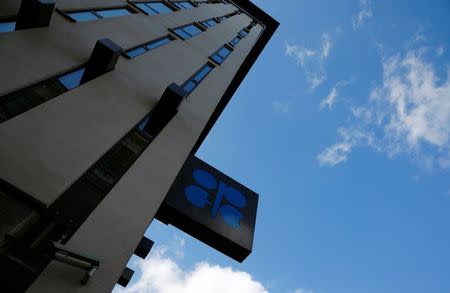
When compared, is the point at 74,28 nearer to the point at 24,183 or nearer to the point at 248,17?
the point at 24,183

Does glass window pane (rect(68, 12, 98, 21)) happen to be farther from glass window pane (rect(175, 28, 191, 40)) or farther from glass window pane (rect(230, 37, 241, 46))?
glass window pane (rect(230, 37, 241, 46))

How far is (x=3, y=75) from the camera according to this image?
596 cm

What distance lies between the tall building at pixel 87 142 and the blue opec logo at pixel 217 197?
44mm

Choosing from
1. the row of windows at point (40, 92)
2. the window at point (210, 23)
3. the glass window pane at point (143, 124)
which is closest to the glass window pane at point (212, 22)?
the window at point (210, 23)

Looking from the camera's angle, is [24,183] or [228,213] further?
[228,213]

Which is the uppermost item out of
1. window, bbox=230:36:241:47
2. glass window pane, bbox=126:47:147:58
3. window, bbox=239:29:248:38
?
window, bbox=239:29:248:38

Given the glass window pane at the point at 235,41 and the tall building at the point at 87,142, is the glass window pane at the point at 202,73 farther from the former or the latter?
the glass window pane at the point at 235,41

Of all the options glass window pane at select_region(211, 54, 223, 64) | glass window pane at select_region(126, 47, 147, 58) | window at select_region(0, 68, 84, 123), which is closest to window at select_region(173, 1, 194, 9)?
glass window pane at select_region(211, 54, 223, 64)

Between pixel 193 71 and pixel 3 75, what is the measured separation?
283 inches

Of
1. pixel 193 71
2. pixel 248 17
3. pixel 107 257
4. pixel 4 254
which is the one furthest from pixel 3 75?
pixel 248 17

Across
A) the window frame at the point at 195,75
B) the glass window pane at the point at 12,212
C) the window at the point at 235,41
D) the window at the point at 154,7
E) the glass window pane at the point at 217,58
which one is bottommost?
the glass window pane at the point at 12,212

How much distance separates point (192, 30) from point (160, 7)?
1.83 m

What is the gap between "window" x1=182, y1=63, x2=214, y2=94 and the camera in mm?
11664

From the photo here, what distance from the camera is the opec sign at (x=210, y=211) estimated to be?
28.3ft
